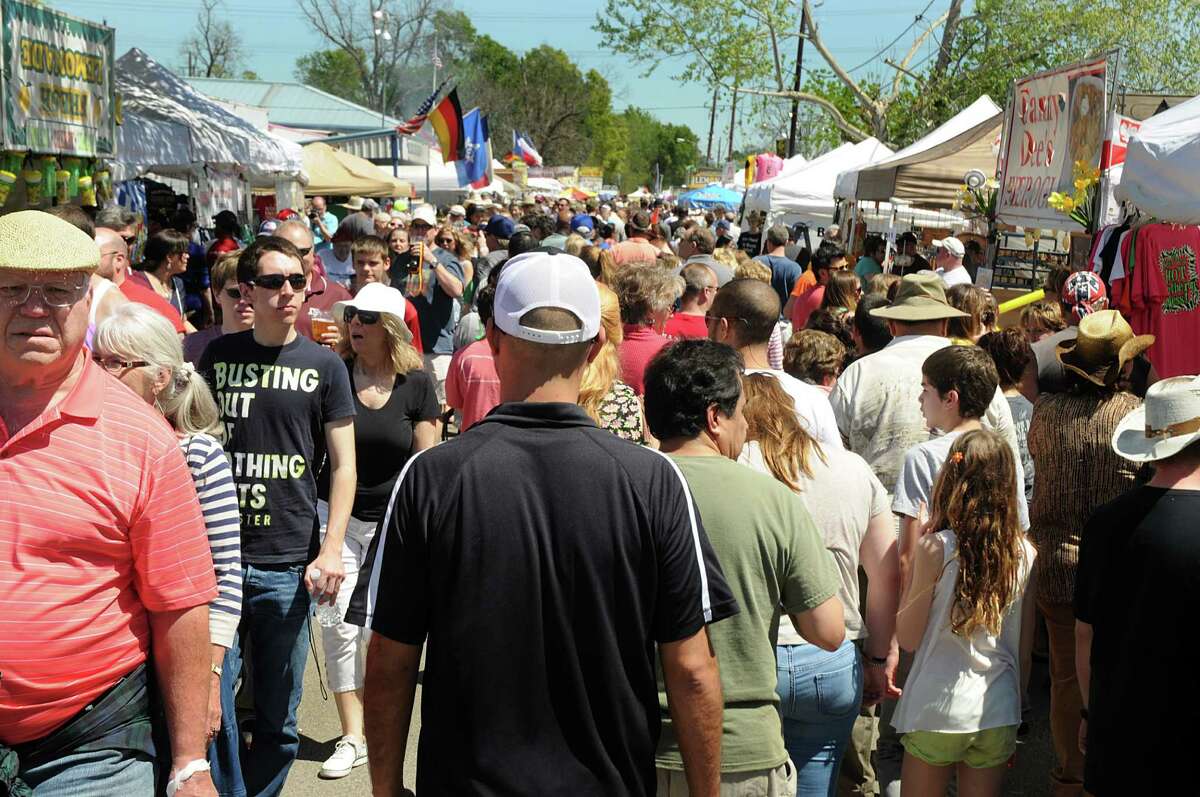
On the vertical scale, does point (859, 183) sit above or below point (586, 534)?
above

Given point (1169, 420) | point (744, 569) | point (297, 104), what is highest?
point (297, 104)

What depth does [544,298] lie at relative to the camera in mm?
2355

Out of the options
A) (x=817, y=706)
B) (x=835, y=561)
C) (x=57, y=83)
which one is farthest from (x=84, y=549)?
(x=57, y=83)

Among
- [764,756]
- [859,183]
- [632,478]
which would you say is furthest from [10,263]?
[859,183]

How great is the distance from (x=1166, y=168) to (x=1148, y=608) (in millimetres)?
3433

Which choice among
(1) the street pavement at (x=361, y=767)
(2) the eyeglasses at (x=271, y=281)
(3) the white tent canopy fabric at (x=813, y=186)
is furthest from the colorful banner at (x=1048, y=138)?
(3) the white tent canopy fabric at (x=813, y=186)

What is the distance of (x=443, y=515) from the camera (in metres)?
2.23

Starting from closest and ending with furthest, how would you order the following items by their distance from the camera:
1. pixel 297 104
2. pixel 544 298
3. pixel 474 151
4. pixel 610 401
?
pixel 544 298, pixel 610 401, pixel 474 151, pixel 297 104

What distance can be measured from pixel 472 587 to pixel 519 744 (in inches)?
12.3

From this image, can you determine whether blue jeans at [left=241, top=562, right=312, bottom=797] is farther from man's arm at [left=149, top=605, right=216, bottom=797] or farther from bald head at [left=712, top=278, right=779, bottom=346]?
bald head at [left=712, top=278, right=779, bottom=346]

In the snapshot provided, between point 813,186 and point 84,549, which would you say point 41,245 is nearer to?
point 84,549

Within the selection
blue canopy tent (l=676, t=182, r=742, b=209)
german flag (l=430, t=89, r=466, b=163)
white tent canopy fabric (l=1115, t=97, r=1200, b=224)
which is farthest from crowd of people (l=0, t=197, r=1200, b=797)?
blue canopy tent (l=676, t=182, r=742, b=209)

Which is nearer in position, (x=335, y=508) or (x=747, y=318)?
(x=335, y=508)

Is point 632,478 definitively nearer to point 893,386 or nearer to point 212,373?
point 212,373
